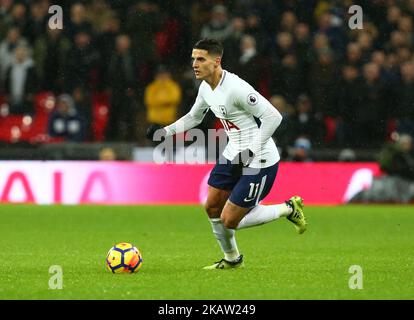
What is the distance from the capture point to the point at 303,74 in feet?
61.6

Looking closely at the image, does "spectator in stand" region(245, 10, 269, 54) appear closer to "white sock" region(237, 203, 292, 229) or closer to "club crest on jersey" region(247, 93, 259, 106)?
"white sock" region(237, 203, 292, 229)

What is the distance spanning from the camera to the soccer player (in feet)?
30.7

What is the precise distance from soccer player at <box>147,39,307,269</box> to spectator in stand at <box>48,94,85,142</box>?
31.1ft

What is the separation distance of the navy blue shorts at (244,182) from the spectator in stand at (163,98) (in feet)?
30.4

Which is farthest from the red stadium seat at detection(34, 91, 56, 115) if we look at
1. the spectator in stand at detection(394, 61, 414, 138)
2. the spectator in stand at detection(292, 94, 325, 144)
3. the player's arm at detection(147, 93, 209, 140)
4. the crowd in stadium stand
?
the player's arm at detection(147, 93, 209, 140)

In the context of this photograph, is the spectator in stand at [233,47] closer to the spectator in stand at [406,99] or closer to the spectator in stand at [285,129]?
the spectator in stand at [285,129]

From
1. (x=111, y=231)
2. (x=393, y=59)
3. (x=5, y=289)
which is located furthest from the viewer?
(x=393, y=59)

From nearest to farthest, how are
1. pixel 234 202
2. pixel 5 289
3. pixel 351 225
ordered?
1. pixel 5 289
2. pixel 234 202
3. pixel 351 225

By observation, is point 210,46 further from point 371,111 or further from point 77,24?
point 77,24

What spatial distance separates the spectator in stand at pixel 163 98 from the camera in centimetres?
1880

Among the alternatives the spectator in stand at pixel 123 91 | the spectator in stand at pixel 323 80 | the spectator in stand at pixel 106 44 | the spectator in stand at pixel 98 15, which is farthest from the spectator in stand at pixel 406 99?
the spectator in stand at pixel 98 15
